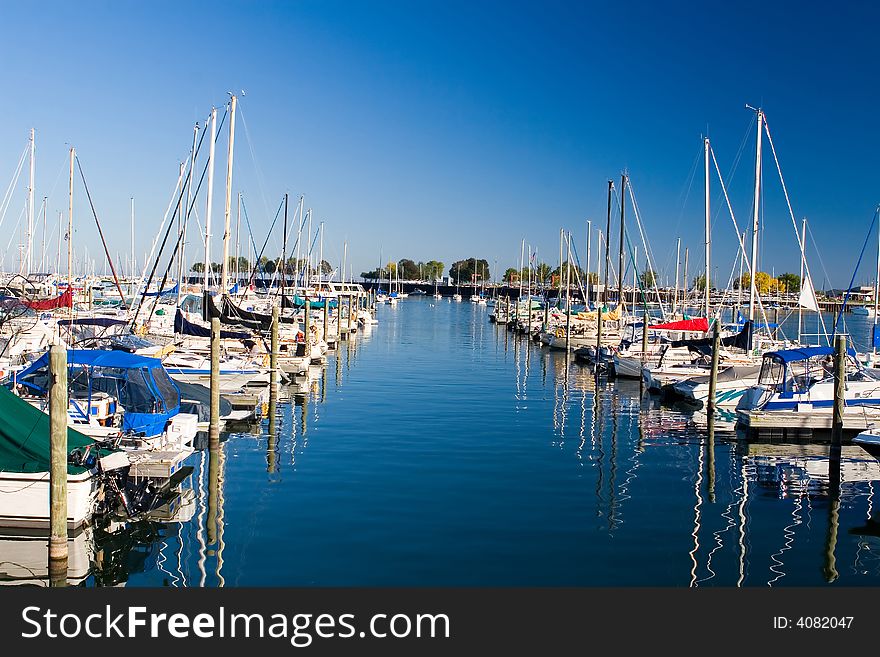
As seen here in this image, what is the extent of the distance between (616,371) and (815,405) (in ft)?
64.5

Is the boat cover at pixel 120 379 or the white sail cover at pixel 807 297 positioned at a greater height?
the white sail cover at pixel 807 297

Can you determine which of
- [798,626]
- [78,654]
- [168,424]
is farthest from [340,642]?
[168,424]

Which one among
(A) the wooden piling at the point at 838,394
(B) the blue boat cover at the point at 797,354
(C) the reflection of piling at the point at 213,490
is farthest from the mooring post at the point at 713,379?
(C) the reflection of piling at the point at 213,490

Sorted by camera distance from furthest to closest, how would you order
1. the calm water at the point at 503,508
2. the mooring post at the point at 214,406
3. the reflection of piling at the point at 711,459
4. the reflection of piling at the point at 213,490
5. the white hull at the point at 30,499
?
the mooring post at the point at 214,406
the reflection of piling at the point at 711,459
the reflection of piling at the point at 213,490
the white hull at the point at 30,499
the calm water at the point at 503,508

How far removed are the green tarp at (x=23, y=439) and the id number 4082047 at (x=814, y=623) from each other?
Answer: 1347cm

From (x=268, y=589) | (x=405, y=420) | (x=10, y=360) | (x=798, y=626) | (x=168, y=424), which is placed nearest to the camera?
(x=798, y=626)

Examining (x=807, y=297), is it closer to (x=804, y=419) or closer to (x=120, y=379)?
(x=804, y=419)

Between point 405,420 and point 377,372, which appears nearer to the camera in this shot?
point 405,420

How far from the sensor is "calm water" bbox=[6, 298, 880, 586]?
16.5 m

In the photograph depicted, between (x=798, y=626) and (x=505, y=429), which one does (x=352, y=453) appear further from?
(x=798, y=626)

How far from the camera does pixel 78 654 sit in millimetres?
12133

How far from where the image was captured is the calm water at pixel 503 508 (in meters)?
16.5

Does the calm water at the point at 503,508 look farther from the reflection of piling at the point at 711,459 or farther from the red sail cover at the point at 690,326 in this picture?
the red sail cover at the point at 690,326

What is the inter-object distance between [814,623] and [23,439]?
15266 millimetres
